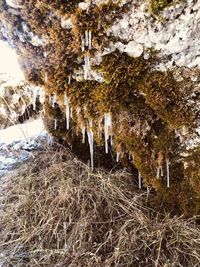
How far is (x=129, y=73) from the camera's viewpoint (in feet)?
6.42

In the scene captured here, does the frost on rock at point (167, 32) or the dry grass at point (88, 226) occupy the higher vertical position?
the frost on rock at point (167, 32)

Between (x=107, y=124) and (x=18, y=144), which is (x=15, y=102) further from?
(x=107, y=124)

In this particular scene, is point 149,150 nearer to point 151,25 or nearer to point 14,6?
point 151,25

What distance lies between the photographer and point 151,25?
177cm

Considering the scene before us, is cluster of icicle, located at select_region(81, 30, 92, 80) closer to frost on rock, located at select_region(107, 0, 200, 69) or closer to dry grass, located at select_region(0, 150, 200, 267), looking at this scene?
frost on rock, located at select_region(107, 0, 200, 69)

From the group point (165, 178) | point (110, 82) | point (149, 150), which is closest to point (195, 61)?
point (110, 82)

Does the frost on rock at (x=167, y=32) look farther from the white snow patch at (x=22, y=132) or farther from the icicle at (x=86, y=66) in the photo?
the white snow patch at (x=22, y=132)

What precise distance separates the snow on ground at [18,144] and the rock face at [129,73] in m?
1.00

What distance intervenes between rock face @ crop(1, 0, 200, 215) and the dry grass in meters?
0.19

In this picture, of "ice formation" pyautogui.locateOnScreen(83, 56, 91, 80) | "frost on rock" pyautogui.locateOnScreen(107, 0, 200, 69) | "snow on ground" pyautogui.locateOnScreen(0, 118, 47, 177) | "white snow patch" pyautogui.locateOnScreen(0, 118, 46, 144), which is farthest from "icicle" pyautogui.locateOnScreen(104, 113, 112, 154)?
"white snow patch" pyautogui.locateOnScreen(0, 118, 46, 144)

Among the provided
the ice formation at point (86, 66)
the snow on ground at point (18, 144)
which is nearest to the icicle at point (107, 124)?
the ice formation at point (86, 66)

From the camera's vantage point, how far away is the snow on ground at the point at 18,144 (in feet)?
10.5

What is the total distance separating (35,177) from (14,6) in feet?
4.20

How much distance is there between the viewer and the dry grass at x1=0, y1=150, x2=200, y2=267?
78.7 inches
